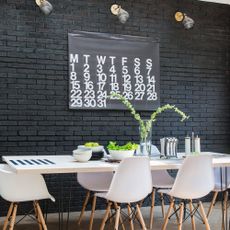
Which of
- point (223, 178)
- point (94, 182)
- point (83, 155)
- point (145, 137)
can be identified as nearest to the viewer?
point (83, 155)

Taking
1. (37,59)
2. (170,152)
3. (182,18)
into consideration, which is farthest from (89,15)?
(170,152)

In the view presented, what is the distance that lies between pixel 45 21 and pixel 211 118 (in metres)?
2.66

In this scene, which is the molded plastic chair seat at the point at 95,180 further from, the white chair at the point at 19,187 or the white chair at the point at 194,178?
the white chair at the point at 194,178

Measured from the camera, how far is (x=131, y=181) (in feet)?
11.0

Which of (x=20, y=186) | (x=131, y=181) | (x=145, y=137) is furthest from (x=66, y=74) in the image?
(x=131, y=181)

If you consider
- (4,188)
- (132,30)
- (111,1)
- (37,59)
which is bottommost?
(4,188)

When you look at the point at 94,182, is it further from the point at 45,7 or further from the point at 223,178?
the point at 45,7

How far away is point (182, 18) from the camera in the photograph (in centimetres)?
575

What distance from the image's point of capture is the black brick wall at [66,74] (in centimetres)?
490

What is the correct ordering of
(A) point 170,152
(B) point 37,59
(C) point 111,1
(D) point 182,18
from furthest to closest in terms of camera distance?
(D) point 182,18
(C) point 111,1
(B) point 37,59
(A) point 170,152

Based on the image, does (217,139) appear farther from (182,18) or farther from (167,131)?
(182,18)

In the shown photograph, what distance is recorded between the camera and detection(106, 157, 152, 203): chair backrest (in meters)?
3.30

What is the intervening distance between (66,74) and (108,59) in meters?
0.59

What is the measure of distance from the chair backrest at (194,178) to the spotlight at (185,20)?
265cm
